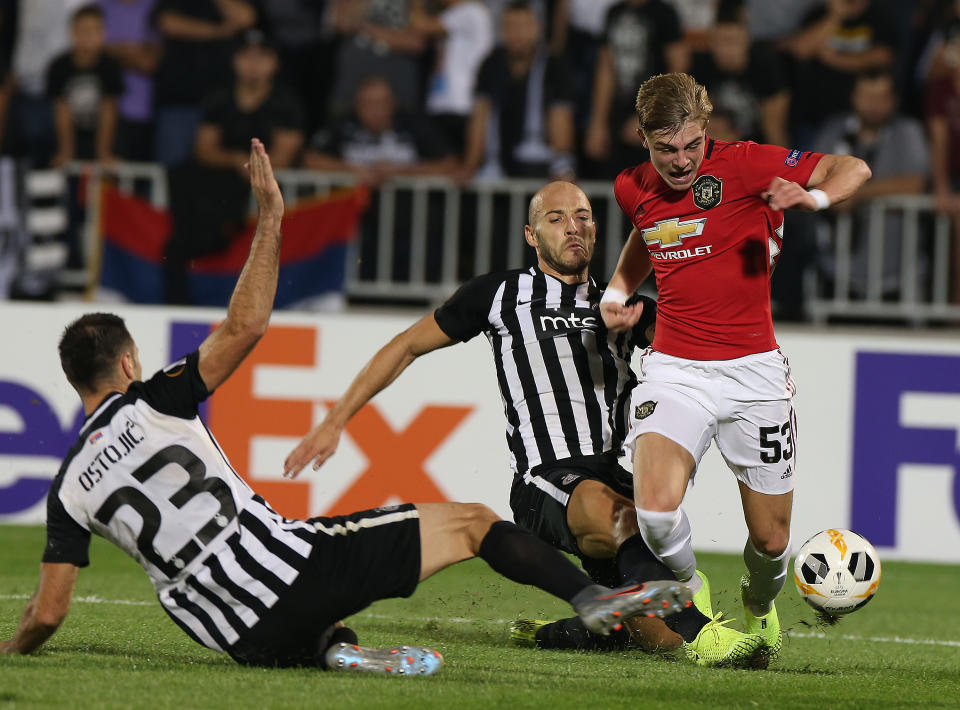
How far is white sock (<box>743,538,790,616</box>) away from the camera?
611 centimetres

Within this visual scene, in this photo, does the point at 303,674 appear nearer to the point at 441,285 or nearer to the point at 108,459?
the point at 108,459

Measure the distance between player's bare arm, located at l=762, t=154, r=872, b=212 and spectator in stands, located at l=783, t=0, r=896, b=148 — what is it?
6.23 m

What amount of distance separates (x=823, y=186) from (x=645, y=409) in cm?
115

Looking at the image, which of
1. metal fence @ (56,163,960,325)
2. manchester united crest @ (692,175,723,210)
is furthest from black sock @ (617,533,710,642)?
metal fence @ (56,163,960,325)

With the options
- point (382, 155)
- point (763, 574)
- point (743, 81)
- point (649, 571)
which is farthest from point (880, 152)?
point (649, 571)

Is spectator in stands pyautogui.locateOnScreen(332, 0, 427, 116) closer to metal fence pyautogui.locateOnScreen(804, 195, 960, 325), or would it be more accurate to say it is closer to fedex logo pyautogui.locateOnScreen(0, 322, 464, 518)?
fedex logo pyautogui.locateOnScreen(0, 322, 464, 518)

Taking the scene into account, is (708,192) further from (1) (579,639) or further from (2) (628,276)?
(1) (579,639)

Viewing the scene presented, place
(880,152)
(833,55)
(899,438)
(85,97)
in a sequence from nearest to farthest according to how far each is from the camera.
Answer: (899,438), (880,152), (833,55), (85,97)

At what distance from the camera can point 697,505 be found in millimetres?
9969

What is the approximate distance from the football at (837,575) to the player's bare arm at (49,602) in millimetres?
3094

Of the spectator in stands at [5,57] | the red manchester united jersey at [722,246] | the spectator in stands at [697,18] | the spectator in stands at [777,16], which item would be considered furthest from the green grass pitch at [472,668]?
the spectator in stands at [777,16]

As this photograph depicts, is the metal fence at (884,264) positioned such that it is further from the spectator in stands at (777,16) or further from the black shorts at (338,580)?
the black shorts at (338,580)

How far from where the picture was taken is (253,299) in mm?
4871

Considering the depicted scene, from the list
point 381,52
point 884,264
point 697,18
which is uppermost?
point 697,18
